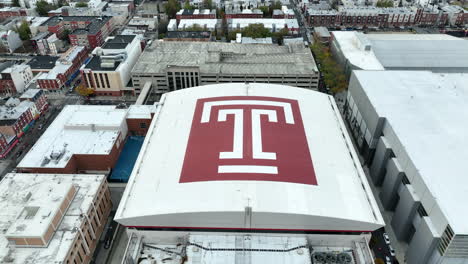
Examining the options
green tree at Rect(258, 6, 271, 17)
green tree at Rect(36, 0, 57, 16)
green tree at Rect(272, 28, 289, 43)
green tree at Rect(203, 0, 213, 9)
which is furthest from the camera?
green tree at Rect(203, 0, 213, 9)

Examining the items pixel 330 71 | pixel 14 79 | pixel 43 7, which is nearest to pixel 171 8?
pixel 43 7

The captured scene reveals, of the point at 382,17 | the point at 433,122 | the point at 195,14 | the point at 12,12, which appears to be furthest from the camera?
the point at 12,12

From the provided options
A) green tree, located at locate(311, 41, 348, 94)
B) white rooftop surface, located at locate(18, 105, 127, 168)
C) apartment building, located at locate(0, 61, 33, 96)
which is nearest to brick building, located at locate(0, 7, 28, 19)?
apartment building, located at locate(0, 61, 33, 96)

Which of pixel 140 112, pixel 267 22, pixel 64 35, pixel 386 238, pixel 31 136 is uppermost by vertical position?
pixel 267 22

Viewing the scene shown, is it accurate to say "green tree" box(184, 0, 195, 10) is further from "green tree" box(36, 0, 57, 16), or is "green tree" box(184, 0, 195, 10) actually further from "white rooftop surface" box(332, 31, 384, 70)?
"white rooftop surface" box(332, 31, 384, 70)

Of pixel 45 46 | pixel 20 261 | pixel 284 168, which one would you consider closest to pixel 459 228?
pixel 284 168

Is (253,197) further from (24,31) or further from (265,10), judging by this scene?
(24,31)
